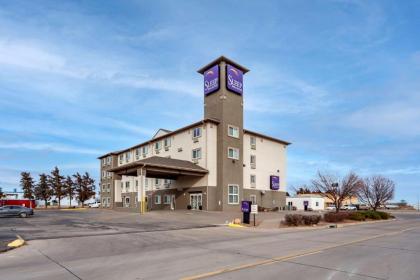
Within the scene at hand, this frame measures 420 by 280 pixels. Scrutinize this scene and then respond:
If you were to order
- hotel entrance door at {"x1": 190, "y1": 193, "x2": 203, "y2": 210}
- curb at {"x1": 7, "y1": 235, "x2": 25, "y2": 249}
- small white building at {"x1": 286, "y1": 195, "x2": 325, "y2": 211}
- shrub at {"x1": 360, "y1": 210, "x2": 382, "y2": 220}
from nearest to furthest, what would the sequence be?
curb at {"x1": 7, "y1": 235, "x2": 25, "y2": 249}
shrub at {"x1": 360, "y1": 210, "x2": 382, "y2": 220}
hotel entrance door at {"x1": 190, "y1": 193, "x2": 203, "y2": 210}
small white building at {"x1": 286, "y1": 195, "x2": 325, "y2": 211}

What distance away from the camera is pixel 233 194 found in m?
45.3

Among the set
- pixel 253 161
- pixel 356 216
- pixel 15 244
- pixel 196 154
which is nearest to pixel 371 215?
pixel 356 216

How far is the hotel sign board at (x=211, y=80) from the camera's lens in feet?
148

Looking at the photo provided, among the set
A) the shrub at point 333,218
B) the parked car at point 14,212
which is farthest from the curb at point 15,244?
the parked car at point 14,212

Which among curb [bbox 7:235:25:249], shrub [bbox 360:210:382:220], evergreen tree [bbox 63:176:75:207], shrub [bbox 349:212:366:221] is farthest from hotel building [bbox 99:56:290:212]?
evergreen tree [bbox 63:176:75:207]

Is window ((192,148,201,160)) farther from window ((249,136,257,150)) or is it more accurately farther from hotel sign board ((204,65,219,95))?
window ((249,136,257,150))

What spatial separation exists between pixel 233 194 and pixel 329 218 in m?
15.2

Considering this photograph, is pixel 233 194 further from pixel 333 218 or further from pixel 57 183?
pixel 57 183

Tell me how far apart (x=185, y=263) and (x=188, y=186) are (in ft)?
120

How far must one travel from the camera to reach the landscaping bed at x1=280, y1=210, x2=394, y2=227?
27.5m

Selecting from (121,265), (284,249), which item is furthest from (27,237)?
(284,249)

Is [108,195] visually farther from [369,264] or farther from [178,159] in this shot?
[369,264]

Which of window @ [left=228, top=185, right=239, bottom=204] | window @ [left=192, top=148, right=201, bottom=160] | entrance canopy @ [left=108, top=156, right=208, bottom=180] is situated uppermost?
window @ [left=192, top=148, right=201, bottom=160]

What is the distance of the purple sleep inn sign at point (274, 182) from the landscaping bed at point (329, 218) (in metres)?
16.2
